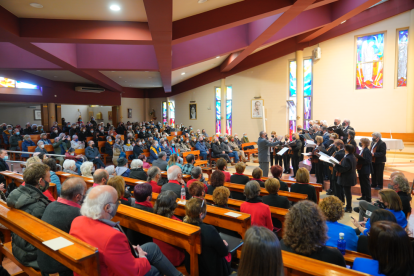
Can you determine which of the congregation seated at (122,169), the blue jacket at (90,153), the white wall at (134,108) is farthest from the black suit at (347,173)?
the white wall at (134,108)

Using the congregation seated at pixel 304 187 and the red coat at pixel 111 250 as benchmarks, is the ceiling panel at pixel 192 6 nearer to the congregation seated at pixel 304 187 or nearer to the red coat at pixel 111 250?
the congregation seated at pixel 304 187

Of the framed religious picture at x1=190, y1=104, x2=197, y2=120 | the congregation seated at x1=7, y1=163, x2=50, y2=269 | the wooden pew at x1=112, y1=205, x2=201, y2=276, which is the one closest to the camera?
the wooden pew at x1=112, y1=205, x2=201, y2=276

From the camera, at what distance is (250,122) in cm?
1412

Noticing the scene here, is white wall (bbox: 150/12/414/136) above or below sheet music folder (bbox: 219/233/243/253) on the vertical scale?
above

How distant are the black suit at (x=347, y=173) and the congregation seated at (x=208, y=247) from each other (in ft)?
10.7

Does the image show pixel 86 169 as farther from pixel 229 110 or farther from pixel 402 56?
pixel 402 56

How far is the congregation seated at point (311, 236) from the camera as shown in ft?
5.45

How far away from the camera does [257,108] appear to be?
13750 mm

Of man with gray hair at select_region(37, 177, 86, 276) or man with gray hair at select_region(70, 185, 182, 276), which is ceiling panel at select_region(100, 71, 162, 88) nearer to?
man with gray hair at select_region(37, 177, 86, 276)

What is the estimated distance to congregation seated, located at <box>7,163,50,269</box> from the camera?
2.21m

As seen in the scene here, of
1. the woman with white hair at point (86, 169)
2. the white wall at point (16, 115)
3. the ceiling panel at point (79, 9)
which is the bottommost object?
the woman with white hair at point (86, 169)

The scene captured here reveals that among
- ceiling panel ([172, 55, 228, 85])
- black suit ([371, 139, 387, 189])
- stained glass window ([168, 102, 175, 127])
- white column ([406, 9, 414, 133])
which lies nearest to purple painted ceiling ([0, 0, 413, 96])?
white column ([406, 9, 414, 133])

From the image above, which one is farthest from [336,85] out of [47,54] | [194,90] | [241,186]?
[47,54]

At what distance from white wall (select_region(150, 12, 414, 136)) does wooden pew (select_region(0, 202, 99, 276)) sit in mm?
11858
